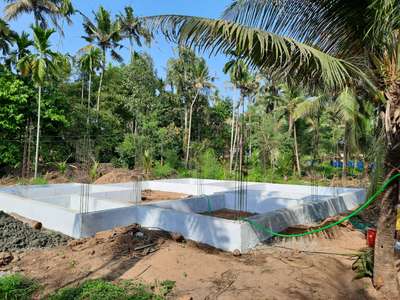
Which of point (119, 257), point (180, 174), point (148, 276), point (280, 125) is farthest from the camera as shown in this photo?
point (280, 125)

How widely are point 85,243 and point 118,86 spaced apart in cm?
1566

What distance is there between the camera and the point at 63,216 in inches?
229

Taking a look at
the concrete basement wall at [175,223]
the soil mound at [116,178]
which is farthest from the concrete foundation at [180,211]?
the soil mound at [116,178]

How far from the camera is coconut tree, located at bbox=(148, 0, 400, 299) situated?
105 inches

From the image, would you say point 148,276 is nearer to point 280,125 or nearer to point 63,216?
point 63,216

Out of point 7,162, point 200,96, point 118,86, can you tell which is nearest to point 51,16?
point 118,86

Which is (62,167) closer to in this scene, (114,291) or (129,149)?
(129,149)

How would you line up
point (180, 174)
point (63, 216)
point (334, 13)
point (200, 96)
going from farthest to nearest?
point (200, 96) < point (180, 174) < point (63, 216) < point (334, 13)

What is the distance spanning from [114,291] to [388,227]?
2808mm

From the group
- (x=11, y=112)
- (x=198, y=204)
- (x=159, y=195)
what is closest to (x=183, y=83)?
(x=11, y=112)

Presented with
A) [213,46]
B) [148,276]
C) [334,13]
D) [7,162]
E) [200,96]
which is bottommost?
[148,276]

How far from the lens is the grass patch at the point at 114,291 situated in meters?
3.01

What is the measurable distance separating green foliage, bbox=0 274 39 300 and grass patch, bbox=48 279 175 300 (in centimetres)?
32

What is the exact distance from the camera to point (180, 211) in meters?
5.64
